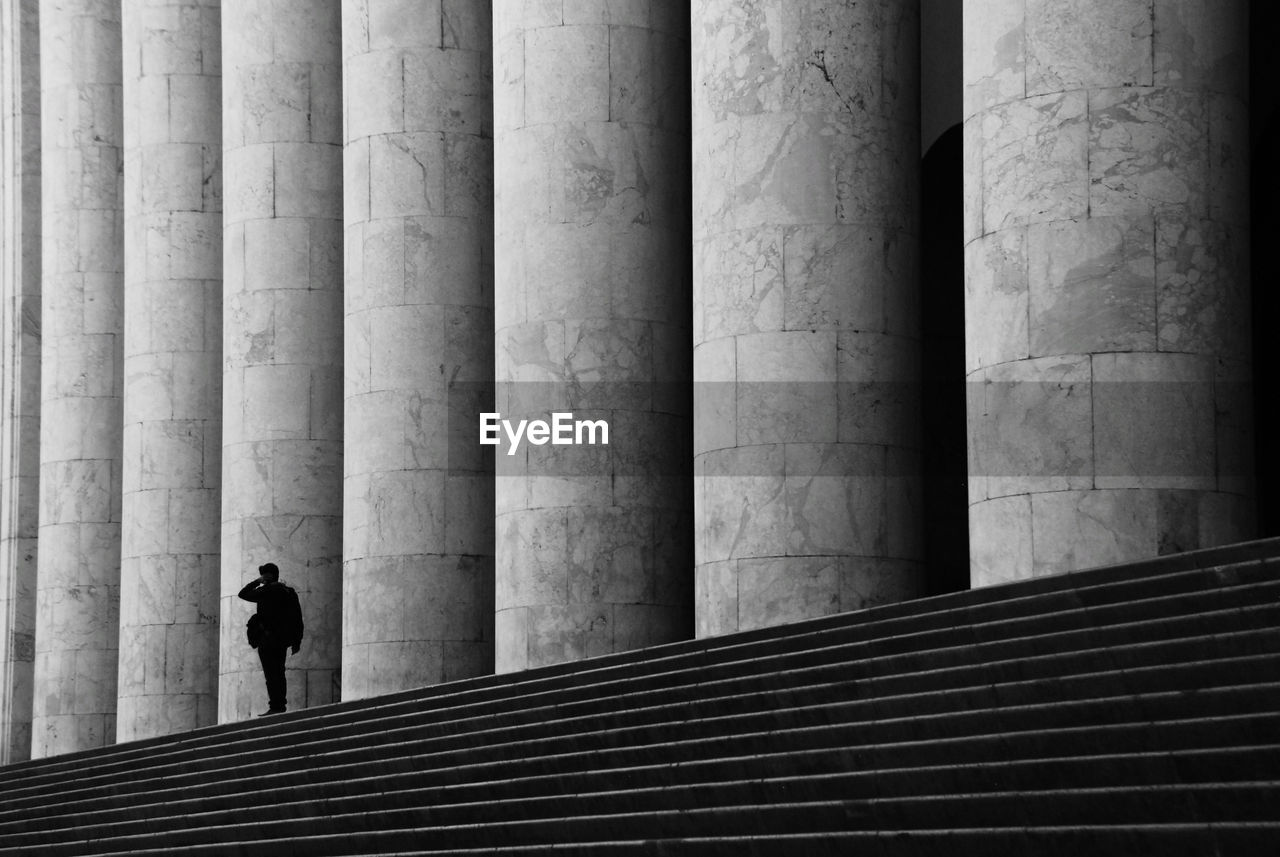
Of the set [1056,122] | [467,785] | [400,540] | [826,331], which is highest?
[1056,122]

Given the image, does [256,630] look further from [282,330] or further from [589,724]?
[589,724]

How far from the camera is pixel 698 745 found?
771 inches


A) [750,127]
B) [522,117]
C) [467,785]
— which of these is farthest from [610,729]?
[522,117]

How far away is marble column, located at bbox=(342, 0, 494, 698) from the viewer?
3269 centimetres

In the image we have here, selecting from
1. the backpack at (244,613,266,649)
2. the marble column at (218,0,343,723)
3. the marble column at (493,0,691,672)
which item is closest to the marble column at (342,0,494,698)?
the backpack at (244,613,266,649)

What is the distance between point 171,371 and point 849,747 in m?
24.8

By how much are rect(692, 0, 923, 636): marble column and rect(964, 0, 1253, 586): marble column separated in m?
3.40

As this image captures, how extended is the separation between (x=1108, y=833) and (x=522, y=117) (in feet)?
59.0

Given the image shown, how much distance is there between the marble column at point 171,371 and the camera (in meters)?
39.4

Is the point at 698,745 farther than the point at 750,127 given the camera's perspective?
No

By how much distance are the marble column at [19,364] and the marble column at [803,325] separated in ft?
78.9

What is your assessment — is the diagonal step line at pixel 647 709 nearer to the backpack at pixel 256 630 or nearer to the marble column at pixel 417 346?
the backpack at pixel 256 630

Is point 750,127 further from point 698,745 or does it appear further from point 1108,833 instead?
point 1108,833

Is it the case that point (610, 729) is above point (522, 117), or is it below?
below
